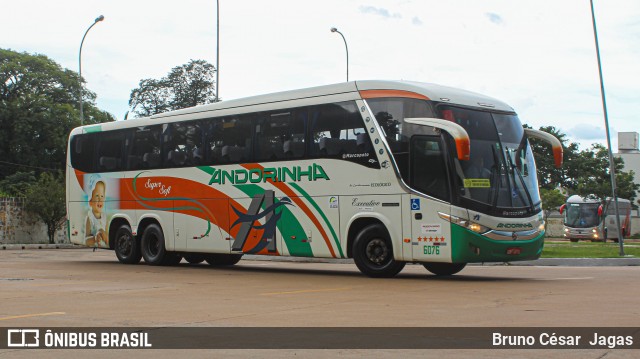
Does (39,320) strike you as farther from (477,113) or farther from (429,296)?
(477,113)

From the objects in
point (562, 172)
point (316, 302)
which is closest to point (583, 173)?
point (562, 172)

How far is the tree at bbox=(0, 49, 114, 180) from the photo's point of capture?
233 feet

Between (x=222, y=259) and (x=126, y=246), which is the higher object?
(x=126, y=246)

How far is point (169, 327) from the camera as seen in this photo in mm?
9398

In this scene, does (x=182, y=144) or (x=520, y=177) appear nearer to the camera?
(x=520, y=177)

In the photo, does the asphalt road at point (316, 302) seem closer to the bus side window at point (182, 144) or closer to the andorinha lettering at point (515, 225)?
the andorinha lettering at point (515, 225)

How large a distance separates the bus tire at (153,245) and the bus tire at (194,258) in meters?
0.98

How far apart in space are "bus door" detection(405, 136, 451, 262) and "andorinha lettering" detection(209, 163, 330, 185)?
7.63 ft

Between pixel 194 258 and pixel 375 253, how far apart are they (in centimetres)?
838

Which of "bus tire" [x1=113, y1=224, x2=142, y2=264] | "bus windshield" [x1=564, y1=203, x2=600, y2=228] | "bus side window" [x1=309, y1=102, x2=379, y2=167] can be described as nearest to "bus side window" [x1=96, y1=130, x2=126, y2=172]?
"bus tire" [x1=113, y1=224, x2=142, y2=264]

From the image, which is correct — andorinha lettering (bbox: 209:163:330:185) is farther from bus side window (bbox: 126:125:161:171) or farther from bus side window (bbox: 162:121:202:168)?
bus side window (bbox: 126:125:161:171)

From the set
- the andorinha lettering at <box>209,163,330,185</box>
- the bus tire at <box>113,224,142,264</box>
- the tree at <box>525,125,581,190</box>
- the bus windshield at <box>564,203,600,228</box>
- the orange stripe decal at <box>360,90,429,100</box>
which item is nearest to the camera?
the orange stripe decal at <box>360,90,429,100</box>

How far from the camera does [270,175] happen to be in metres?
20.0

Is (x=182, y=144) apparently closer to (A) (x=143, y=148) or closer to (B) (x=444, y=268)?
(A) (x=143, y=148)
